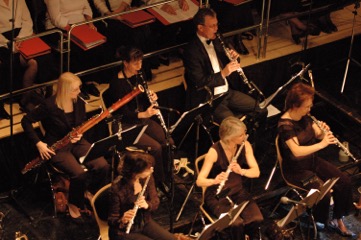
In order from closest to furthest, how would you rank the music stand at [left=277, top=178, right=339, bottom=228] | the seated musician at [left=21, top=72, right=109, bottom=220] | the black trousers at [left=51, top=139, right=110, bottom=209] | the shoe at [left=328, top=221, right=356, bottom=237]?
1. the music stand at [left=277, top=178, right=339, bottom=228]
2. the seated musician at [left=21, top=72, right=109, bottom=220]
3. the black trousers at [left=51, top=139, right=110, bottom=209]
4. the shoe at [left=328, top=221, right=356, bottom=237]

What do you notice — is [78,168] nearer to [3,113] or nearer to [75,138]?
Result: [75,138]

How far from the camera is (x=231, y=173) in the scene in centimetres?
539

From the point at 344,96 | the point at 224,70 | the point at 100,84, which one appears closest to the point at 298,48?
the point at 344,96

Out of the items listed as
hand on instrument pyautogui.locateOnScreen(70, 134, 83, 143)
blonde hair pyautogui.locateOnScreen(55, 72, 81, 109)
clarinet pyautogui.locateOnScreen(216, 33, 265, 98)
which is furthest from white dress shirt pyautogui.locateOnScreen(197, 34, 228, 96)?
hand on instrument pyautogui.locateOnScreen(70, 134, 83, 143)

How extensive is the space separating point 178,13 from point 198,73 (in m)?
0.89

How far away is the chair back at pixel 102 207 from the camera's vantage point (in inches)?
199

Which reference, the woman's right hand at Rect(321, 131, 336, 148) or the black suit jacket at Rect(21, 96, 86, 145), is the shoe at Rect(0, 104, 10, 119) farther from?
the woman's right hand at Rect(321, 131, 336, 148)

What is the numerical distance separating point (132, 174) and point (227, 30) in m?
2.79

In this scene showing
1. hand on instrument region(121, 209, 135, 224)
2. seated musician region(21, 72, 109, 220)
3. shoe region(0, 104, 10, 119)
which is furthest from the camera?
shoe region(0, 104, 10, 119)

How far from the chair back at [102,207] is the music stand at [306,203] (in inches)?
52.5

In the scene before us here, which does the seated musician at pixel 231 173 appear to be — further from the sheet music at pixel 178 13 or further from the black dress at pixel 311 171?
the sheet music at pixel 178 13

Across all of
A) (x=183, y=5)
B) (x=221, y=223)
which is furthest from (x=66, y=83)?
(x=183, y=5)

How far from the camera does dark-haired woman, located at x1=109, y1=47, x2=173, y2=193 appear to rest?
5.69 m

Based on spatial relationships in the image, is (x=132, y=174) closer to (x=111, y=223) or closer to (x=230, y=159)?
(x=111, y=223)
